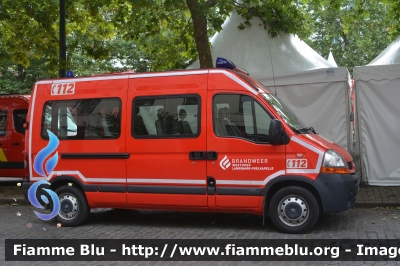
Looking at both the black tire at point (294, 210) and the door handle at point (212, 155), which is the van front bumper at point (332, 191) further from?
the door handle at point (212, 155)

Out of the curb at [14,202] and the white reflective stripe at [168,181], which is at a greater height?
the white reflective stripe at [168,181]

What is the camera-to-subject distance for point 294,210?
870cm

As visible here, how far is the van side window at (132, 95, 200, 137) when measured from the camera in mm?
9164

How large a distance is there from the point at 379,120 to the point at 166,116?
610 centimetres

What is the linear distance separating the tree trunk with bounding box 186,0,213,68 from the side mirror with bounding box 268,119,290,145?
5.22m

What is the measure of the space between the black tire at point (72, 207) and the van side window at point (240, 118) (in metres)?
2.62

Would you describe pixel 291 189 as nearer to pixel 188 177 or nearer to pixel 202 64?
pixel 188 177

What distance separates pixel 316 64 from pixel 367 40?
18860mm

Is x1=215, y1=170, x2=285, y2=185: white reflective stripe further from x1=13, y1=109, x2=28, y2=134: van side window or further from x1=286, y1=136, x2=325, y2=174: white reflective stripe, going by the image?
x1=13, y1=109, x2=28, y2=134: van side window

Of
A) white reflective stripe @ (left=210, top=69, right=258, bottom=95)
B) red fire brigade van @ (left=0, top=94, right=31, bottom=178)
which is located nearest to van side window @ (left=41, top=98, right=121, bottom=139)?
white reflective stripe @ (left=210, top=69, right=258, bottom=95)

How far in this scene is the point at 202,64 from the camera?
536 inches

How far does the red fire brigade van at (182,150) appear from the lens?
8680mm

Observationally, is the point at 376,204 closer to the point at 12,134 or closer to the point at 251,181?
the point at 251,181

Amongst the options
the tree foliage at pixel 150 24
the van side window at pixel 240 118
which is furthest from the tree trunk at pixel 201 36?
the van side window at pixel 240 118
